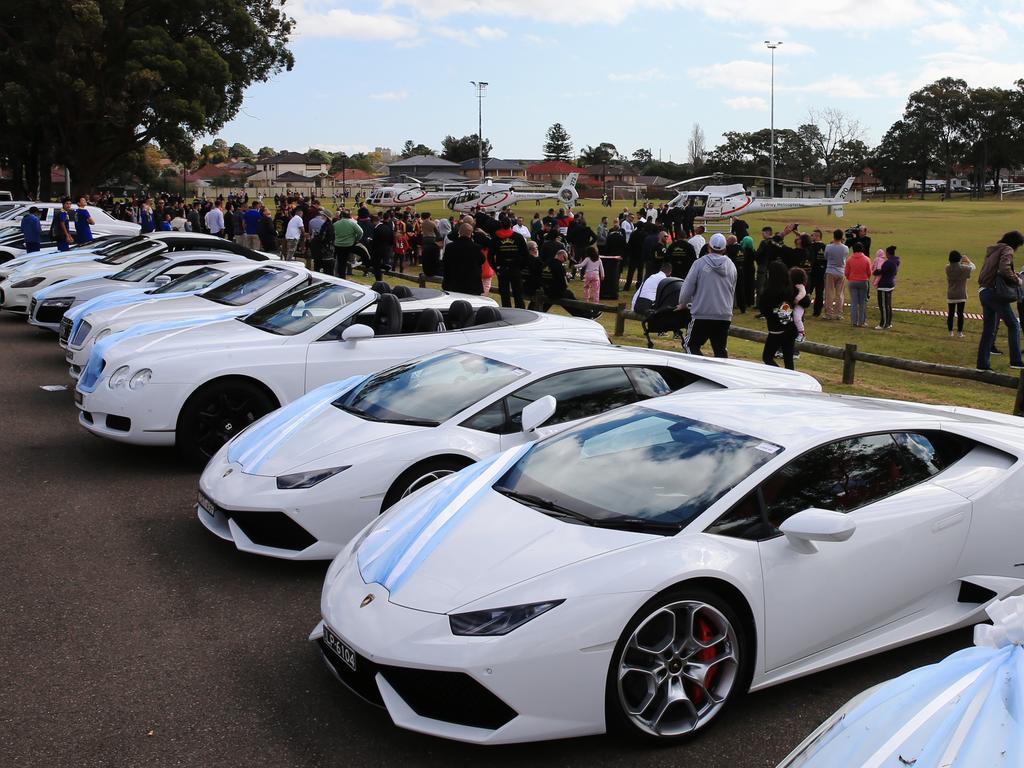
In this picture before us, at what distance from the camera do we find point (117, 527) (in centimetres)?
644

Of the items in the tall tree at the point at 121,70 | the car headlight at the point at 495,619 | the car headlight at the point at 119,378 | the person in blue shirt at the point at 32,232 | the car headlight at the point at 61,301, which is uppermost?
the tall tree at the point at 121,70

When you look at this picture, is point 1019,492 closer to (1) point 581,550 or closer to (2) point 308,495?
(1) point 581,550

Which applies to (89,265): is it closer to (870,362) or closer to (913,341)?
(870,362)

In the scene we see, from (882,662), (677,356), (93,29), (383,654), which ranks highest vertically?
(93,29)

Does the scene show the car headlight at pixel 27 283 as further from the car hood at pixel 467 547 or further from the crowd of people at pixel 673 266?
the car hood at pixel 467 547

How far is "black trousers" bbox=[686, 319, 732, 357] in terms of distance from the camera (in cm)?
1112

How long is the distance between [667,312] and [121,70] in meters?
32.5

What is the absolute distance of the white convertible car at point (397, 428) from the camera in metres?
5.58

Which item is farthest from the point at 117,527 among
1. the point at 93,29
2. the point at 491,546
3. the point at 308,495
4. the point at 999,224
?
the point at 999,224

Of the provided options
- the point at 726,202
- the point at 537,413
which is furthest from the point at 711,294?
the point at 726,202

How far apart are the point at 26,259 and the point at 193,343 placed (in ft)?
36.7

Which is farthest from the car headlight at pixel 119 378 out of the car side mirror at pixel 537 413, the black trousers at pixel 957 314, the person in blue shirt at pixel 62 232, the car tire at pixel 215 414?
the black trousers at pixel 957 314

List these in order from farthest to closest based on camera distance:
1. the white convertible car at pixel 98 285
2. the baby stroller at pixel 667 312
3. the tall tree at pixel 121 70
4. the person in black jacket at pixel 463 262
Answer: the tall tree at pixel 121 70
the person in black jacket at pixel 463 262
the white convertible car at pixel 98 285
the baby stroller at pixel 667 312

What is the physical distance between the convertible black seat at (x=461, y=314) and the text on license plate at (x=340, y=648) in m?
4.81
